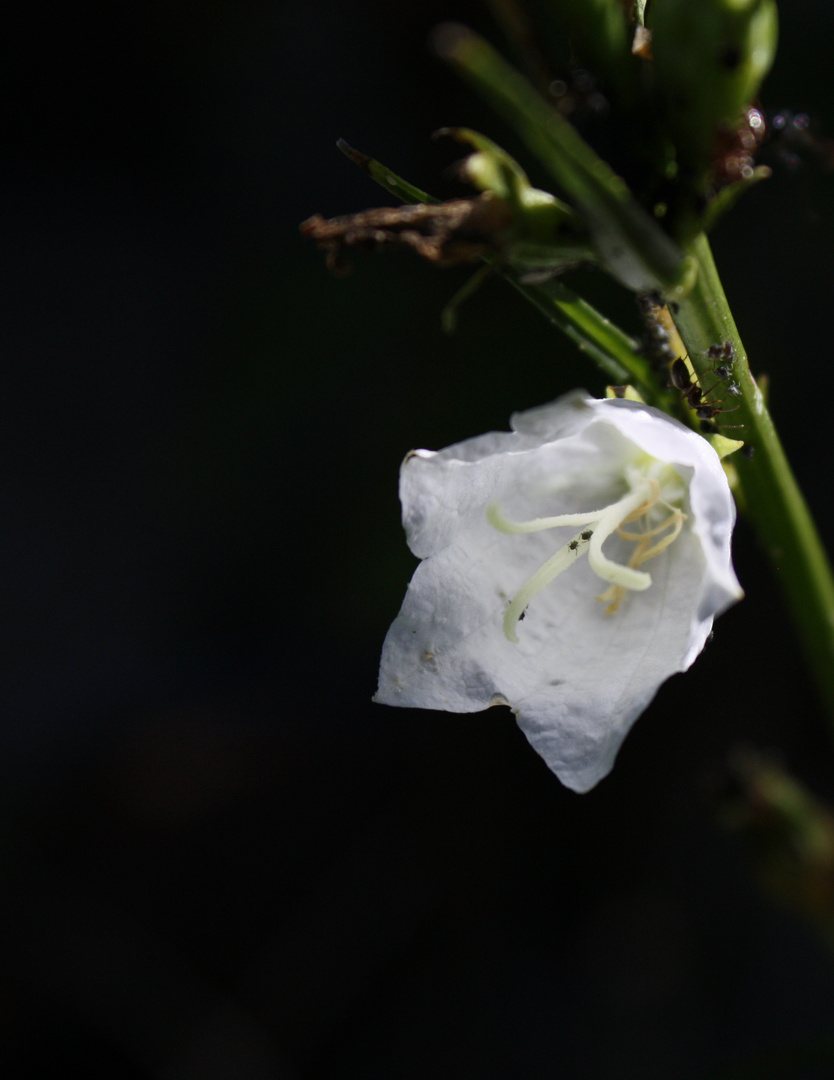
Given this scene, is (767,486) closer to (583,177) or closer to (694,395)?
(694,395)

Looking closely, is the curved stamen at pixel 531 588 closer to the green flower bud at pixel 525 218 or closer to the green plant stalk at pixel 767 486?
the green plant stalk at pixel 767 486

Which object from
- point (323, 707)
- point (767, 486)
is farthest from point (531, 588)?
point (323, 707)

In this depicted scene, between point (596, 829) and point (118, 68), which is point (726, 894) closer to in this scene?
point (596, 829)

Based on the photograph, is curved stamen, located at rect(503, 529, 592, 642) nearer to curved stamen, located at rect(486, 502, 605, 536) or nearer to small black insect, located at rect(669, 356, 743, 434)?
curved stamen, located at rect(486, 502, 605, 536)

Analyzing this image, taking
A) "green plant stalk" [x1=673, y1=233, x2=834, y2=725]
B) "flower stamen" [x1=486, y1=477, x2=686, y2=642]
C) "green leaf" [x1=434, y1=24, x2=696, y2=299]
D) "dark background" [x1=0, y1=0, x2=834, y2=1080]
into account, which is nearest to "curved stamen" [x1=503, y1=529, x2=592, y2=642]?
"flower stamen" [x1=486, y1=477, x2=686, y2=642]

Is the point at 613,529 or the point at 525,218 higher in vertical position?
the point at 525,218

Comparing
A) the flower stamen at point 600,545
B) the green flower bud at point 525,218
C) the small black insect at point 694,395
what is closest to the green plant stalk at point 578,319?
the small black insect at point 694,395
